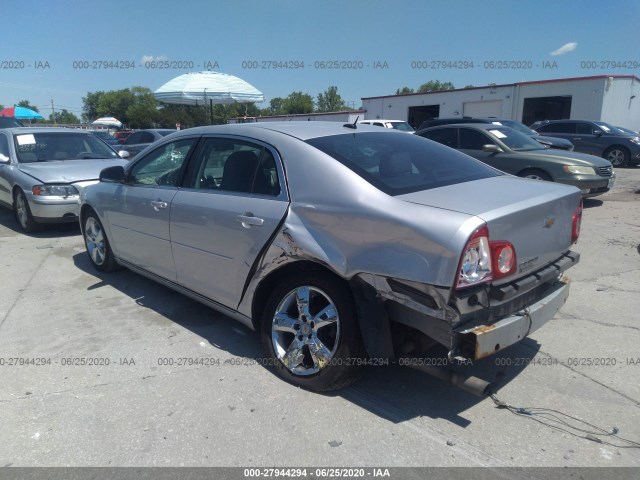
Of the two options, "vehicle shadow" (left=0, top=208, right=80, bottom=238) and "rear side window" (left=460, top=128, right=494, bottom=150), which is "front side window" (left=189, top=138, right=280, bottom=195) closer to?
"vehicle shadow" (left=0, top=208, right=80, bottom=238)

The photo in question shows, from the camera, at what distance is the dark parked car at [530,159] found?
8.80 metres

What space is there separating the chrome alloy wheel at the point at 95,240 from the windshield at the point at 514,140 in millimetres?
7408

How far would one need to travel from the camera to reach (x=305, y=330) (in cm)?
314

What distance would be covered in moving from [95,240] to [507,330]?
455 centimetres

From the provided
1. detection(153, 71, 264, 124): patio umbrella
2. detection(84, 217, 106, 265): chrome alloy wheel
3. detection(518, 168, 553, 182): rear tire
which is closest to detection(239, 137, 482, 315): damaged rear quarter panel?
detection(84, 217, 106, 265): chrome alloy wheel

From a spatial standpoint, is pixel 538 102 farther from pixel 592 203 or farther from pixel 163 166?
pixel 163 166

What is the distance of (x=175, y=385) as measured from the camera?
329 cm

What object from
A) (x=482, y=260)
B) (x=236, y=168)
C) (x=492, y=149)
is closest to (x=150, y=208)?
(x=236, y=168)

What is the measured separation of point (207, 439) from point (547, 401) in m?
2.07

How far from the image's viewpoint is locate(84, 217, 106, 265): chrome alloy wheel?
5.39 metres

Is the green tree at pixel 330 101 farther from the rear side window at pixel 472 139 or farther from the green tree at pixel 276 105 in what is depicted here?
the rear side window at pixel 472 139

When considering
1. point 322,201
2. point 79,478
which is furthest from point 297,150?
point 79,478

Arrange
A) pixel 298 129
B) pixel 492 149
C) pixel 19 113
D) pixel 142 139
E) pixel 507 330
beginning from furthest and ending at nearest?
pixel 19 113 → pixel 142 139 → pixel 492 149 → pixel 298 129 → pixel 507 330

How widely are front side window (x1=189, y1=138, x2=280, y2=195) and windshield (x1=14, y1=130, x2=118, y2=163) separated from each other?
538 cm
